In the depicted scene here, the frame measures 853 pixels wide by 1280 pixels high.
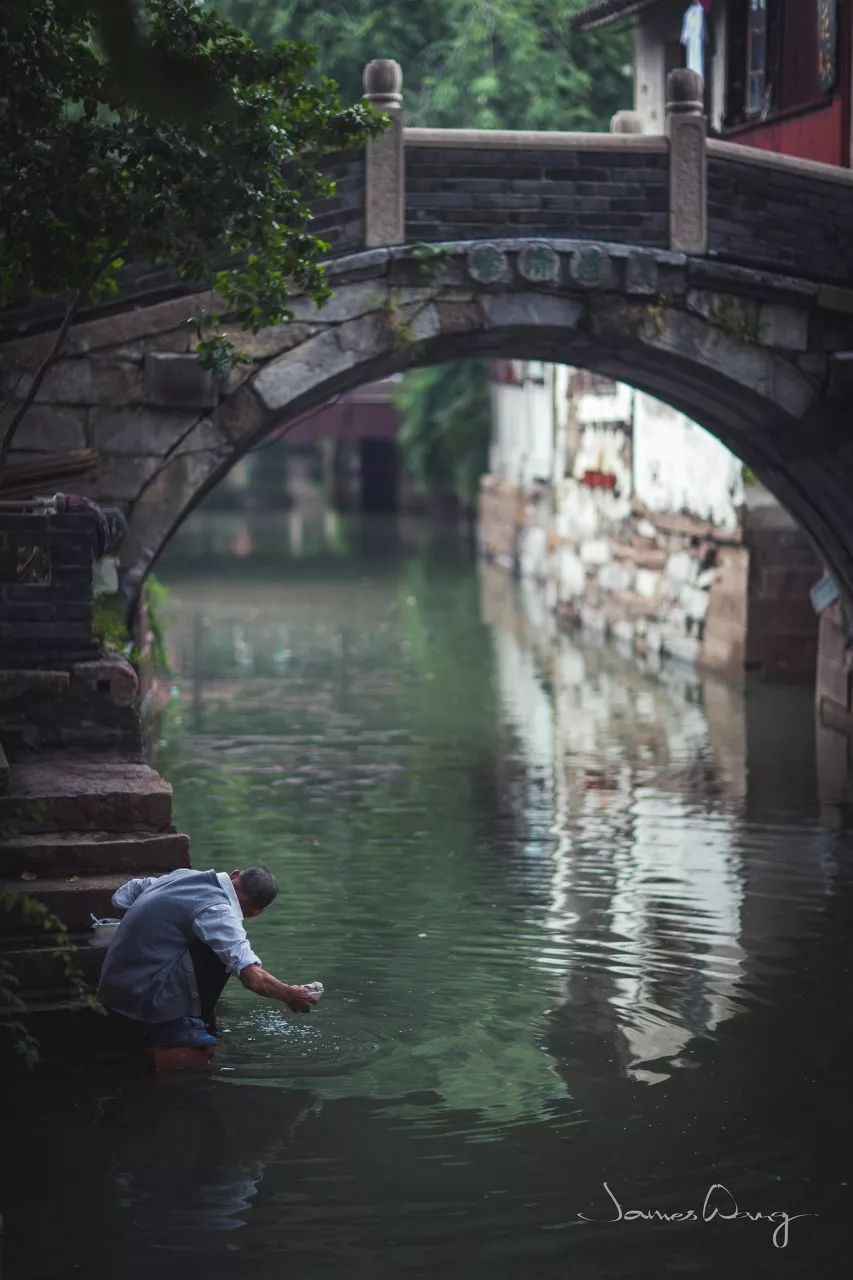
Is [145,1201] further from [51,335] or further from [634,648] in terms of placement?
[634,648]

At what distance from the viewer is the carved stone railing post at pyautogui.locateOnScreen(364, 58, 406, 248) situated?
1300cm

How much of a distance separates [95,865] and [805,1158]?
119 inches

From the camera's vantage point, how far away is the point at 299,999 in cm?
688

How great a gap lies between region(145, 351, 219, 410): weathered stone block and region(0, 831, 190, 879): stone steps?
5.42m

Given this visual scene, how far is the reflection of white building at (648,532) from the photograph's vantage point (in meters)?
18.5

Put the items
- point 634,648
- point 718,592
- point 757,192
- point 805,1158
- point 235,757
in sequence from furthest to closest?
→ 1. point 634,648
2. point 718,592
3. point 235,757
4. point 757,192
5. point 805,1158

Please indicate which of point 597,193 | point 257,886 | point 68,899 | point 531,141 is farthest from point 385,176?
point 257,886

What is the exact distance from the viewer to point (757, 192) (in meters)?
13.7

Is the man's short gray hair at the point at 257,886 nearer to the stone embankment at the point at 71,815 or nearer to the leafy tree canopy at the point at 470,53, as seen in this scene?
the stone embankment at the point at 71,815

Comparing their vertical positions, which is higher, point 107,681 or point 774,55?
point 774,55

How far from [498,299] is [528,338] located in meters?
0.91

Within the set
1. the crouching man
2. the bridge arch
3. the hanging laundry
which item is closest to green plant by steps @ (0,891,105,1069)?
the crouching man

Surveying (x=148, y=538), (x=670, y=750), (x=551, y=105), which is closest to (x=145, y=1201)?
(x=148, y=538)

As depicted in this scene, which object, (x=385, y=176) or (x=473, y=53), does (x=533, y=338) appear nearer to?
(x=385, y=176)
